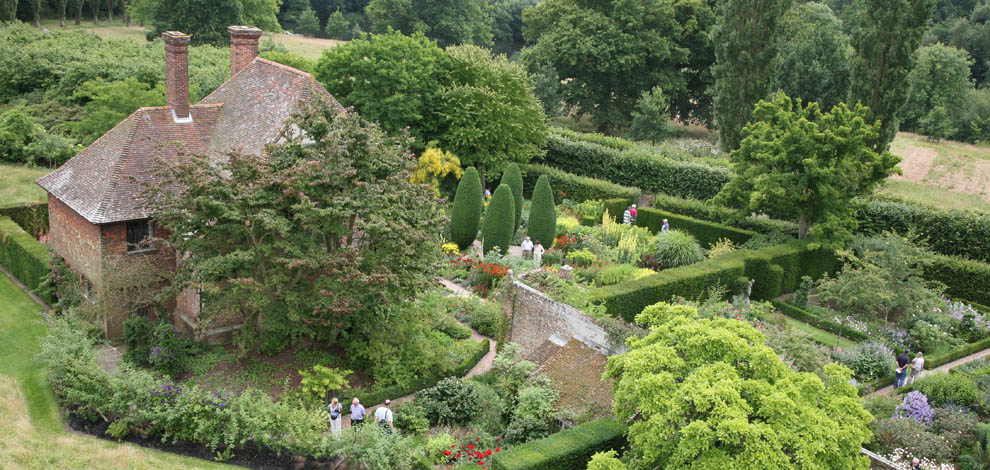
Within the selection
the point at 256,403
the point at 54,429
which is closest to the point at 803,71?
the point at 256,403

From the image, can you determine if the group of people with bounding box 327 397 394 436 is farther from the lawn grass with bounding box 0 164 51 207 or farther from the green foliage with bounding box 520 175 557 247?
the lawn grass with bounding box 0 164 51 207

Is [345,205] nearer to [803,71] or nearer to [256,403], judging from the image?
[256,403]

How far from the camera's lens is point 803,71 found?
43.4 m

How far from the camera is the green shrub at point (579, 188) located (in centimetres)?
3469

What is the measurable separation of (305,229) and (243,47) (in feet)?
35.4

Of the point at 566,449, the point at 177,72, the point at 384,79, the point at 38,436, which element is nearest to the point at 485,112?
the point at 384,79

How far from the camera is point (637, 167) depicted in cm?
3631

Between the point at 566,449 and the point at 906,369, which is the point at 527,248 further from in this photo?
the point at 566,449

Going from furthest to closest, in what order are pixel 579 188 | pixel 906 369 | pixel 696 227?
pixel 579 188 → pixel 696 227 → pixel 906 369

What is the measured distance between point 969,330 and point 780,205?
22.4 ft

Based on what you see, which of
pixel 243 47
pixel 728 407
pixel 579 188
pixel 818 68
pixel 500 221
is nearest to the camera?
pixel 728 407

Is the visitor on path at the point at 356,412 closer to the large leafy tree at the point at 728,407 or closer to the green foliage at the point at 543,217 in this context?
Result: the large leafy tree at the point at 728,407

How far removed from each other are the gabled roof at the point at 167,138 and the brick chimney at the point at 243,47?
828 mm

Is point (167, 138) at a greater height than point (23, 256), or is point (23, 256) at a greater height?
point (167, 138)
